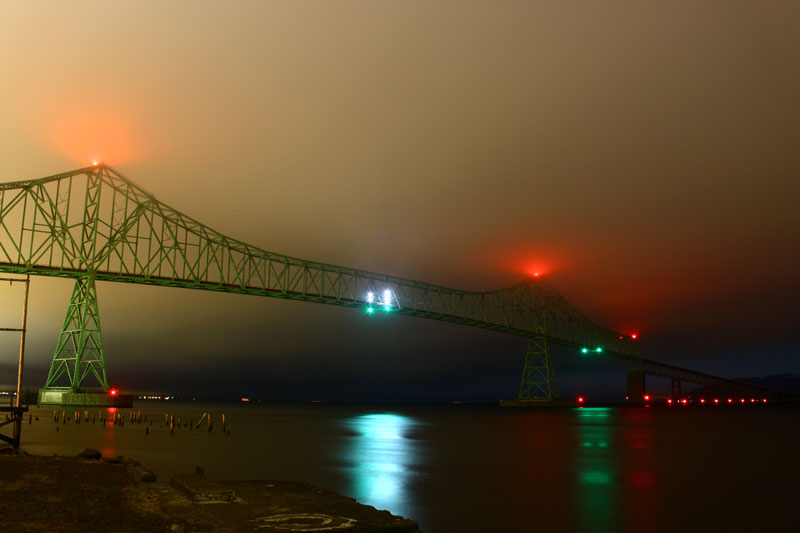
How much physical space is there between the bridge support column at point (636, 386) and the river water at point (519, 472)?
311ft

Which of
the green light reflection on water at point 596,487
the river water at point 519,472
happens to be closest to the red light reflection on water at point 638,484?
the river water at point 519,472

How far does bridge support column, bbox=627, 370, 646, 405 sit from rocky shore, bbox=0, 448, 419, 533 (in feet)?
441

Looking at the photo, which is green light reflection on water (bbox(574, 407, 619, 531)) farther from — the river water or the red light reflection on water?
the red light reflection on water

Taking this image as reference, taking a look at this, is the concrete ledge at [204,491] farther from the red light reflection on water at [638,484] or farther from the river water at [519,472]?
the red light reflection on water at [638,484]

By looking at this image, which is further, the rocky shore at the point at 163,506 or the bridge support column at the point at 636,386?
the bridge support column at the point at 636,386

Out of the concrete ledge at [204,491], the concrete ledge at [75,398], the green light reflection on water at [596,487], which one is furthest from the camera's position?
the concrete ledge at [75,398]

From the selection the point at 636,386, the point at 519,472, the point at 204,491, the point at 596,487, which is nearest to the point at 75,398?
the point at 519,472

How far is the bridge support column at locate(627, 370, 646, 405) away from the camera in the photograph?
5536 inches

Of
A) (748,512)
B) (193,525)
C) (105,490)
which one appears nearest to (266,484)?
(105,490)

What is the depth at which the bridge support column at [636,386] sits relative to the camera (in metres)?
141

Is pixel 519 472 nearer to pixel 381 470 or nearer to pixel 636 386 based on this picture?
pixel 381 470

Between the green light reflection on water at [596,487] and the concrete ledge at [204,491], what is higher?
the concrete ledge at [204,491]

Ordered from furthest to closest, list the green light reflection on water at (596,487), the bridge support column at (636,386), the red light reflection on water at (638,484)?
the bridge support column at (636,386) → the red light reflection on water at (638,484) → the green light reflection on water at (596,487)

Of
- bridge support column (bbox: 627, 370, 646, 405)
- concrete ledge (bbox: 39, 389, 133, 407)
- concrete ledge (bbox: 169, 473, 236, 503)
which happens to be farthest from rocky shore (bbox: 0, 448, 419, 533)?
bridge support column (bbox: 627, 370, 646, 405)
